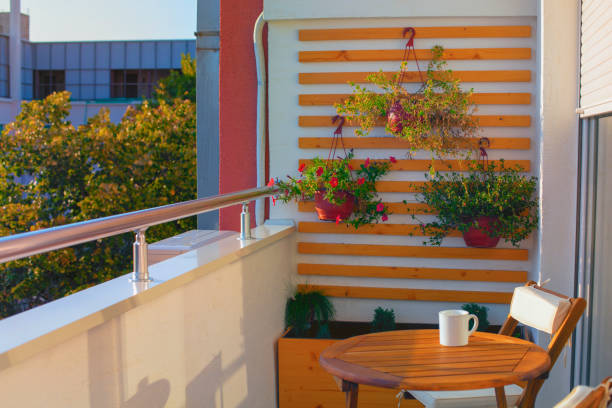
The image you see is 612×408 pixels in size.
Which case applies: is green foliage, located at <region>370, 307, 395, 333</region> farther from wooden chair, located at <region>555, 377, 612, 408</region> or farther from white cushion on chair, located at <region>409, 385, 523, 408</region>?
wooden chair, located at <region>555, 377, 612, 408</region>

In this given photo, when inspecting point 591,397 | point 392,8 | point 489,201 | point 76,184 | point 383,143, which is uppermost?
point 392,8

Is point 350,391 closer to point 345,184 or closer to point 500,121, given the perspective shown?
point 345,184

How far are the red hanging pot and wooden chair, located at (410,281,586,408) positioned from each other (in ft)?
5.12

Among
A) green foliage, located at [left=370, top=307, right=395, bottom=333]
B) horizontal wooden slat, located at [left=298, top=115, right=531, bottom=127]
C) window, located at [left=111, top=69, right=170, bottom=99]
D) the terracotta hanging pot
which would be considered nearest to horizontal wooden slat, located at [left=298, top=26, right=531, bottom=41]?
horizontal wooden slat, located at [left=298, top=115, right=531, bottom=127]

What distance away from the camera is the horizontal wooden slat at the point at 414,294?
4543 mm

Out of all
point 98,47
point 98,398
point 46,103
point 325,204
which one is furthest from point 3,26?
point 98,398

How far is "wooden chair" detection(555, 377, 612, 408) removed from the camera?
147 cm

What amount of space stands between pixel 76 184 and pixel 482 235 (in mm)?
9443

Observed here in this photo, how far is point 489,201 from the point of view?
4125 mm

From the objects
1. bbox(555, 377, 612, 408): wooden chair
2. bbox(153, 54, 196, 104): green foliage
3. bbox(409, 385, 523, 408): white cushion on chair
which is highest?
bbox(153, 54, 196, 104): green foliage

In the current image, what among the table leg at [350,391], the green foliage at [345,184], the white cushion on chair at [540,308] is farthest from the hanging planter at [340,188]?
the table leg at [350,391]

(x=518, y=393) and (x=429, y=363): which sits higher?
(x=429, y=363)

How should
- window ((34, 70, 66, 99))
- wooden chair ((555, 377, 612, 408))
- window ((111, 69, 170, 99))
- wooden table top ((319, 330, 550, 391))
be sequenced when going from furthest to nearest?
window ((34, 70, 66, 99)) → window ((111, 69, 170, 99)) → wooden table top ((319, 330, 550, 391)) → wooden chair ((555, 377, 612, 408))

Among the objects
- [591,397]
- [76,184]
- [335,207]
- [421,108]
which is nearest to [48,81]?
[76,184]
